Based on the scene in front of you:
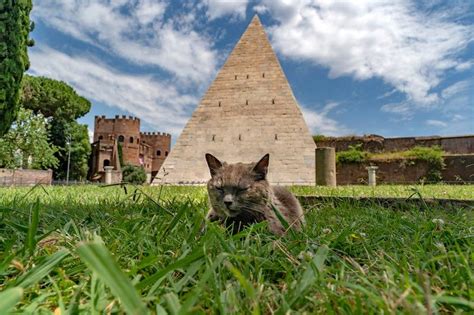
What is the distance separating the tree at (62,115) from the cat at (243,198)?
115ft

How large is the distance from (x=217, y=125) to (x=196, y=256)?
1607 centimetres

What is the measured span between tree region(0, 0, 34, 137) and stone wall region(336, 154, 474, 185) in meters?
15.8

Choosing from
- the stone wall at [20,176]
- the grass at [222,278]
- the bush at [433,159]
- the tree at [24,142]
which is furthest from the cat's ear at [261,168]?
the tree at [24,142]

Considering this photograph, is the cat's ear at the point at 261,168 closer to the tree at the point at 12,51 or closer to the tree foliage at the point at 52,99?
the tree at the point at 12,51

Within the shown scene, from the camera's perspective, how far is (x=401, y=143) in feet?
61.7

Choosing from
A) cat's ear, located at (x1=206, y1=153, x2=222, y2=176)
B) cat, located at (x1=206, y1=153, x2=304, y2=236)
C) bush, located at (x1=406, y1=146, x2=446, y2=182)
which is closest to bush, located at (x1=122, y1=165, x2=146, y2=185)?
bush, located at (x1=406, y1=146, x2=446, y2=182)

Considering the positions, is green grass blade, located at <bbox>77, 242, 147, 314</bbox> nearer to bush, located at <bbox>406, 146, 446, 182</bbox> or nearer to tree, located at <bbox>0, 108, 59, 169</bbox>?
bush, located at <bbox>406, 146, 446, 182</bbox>

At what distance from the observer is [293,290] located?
2.42ft

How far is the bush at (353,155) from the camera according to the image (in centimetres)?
1831

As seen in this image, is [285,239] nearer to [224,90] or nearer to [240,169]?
[240,169]

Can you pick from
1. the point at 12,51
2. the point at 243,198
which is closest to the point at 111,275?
the point at 243,198

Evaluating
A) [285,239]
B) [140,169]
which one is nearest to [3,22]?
[285,239]

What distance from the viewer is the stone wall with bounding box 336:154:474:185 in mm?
16031

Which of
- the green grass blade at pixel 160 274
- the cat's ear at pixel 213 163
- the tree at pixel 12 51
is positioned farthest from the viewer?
the tree at pixel 12 51
